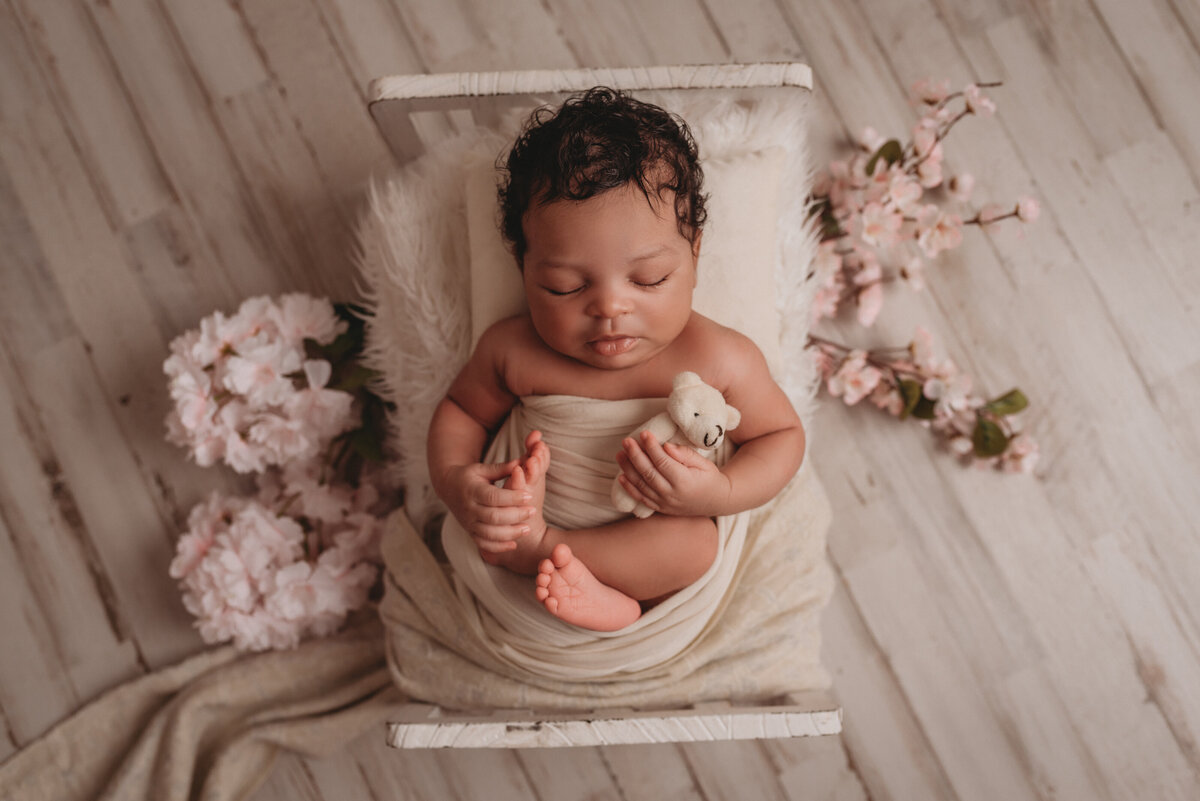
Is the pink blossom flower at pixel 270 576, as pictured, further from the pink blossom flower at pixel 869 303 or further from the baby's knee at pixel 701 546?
the pink blossom flower at pixel 869 303

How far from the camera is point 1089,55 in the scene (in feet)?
5.70

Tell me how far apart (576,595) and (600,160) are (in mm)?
628

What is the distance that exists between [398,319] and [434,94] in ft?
1.42

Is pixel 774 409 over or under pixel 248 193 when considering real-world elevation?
under

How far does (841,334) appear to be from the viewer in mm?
1724

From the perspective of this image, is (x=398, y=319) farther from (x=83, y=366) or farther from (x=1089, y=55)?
(x=1089, y=55)

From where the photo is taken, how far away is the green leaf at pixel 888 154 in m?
1.61

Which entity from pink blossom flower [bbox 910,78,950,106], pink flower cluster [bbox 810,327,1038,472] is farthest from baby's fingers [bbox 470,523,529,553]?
pink blossom flower [bbox 910,78,950,106]

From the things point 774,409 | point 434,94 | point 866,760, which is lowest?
point 866,760

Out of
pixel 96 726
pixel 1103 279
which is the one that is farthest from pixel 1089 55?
pixel 96 726

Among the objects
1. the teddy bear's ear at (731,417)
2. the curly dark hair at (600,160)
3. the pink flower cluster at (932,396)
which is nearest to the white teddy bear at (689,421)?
the teddy bear's ear at (731,417)

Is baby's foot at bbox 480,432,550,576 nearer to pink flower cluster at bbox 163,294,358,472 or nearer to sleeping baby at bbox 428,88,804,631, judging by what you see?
sleeping baby at bbox 428,88,804,631

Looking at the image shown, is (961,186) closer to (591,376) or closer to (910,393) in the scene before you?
(910,393)

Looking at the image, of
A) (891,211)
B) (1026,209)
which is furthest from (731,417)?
(1026,209)
